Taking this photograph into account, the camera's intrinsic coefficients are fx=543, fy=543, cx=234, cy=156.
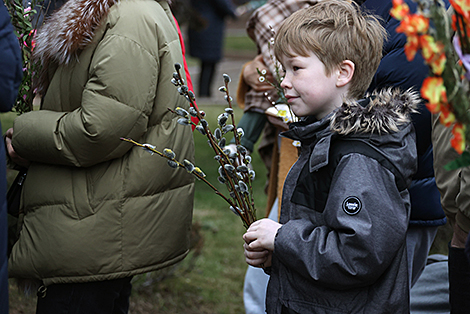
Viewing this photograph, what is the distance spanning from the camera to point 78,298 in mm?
2006

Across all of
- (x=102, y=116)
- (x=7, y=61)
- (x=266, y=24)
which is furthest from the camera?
(x=266, y=24)

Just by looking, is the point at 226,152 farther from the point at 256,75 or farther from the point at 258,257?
the point at 256,75

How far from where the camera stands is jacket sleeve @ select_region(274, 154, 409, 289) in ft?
4.97

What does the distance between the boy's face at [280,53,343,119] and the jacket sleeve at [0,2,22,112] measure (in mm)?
797

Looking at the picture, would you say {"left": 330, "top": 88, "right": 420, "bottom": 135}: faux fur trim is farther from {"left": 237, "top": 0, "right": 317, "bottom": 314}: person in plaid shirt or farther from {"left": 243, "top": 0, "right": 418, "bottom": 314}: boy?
{"left": 237, "top": 0, "right": 317, "bottom": 314}: person in plaid shirt

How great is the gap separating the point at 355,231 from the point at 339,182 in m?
0.15

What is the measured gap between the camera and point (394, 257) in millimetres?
1633

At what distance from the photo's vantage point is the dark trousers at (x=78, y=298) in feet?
6.54

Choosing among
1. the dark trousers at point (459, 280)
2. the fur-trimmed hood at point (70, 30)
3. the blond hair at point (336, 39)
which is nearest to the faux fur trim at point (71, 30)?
the fur-trimmed hood at point (70, 30)

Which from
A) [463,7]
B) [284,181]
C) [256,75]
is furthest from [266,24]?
[463,7]

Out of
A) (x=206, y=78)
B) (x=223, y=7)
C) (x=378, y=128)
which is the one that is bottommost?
(x=206, y=78)

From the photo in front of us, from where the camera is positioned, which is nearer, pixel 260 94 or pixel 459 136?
pixel 459 136

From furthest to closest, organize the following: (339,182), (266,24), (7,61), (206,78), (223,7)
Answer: (206,78) → (223,7) → (266,24) → (339,182) → (7,61)

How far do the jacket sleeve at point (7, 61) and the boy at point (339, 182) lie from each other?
79 centimetres
